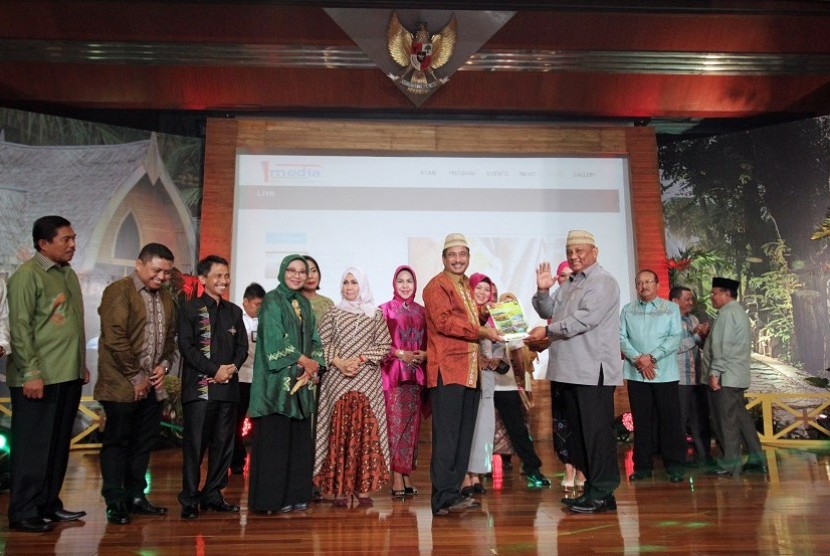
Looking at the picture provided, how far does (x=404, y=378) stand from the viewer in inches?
157

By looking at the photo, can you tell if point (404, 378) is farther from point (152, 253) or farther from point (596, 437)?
point (152, 253)

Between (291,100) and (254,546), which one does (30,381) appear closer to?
(254,546)

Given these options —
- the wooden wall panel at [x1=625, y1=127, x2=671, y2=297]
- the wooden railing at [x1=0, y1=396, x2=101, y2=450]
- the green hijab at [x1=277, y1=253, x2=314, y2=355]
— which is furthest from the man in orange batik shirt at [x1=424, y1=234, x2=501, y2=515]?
the wooden railing at [x1=0, y1=396, x2=101, y2=450]

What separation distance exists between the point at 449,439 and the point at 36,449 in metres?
1.83

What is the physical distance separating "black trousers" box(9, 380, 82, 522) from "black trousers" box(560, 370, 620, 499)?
2.37 metres

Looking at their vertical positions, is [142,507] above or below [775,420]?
below

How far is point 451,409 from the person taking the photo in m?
3.43

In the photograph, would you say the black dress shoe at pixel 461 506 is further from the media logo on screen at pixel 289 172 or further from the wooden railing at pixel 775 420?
the media logo on screen at pixel 289 172

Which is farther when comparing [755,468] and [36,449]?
[755,468]

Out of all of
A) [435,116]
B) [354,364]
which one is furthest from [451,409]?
[435,116]

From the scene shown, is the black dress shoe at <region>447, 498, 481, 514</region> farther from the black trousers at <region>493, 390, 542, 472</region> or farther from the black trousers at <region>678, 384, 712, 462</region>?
the black trousers at <region>678, 384, 712, 462</region>

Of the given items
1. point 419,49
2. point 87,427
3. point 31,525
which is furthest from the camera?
point 419,49

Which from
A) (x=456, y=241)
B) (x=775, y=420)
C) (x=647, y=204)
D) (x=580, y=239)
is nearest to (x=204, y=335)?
(x=456, y=241)

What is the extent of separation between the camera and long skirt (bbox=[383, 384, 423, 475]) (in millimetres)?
3955
